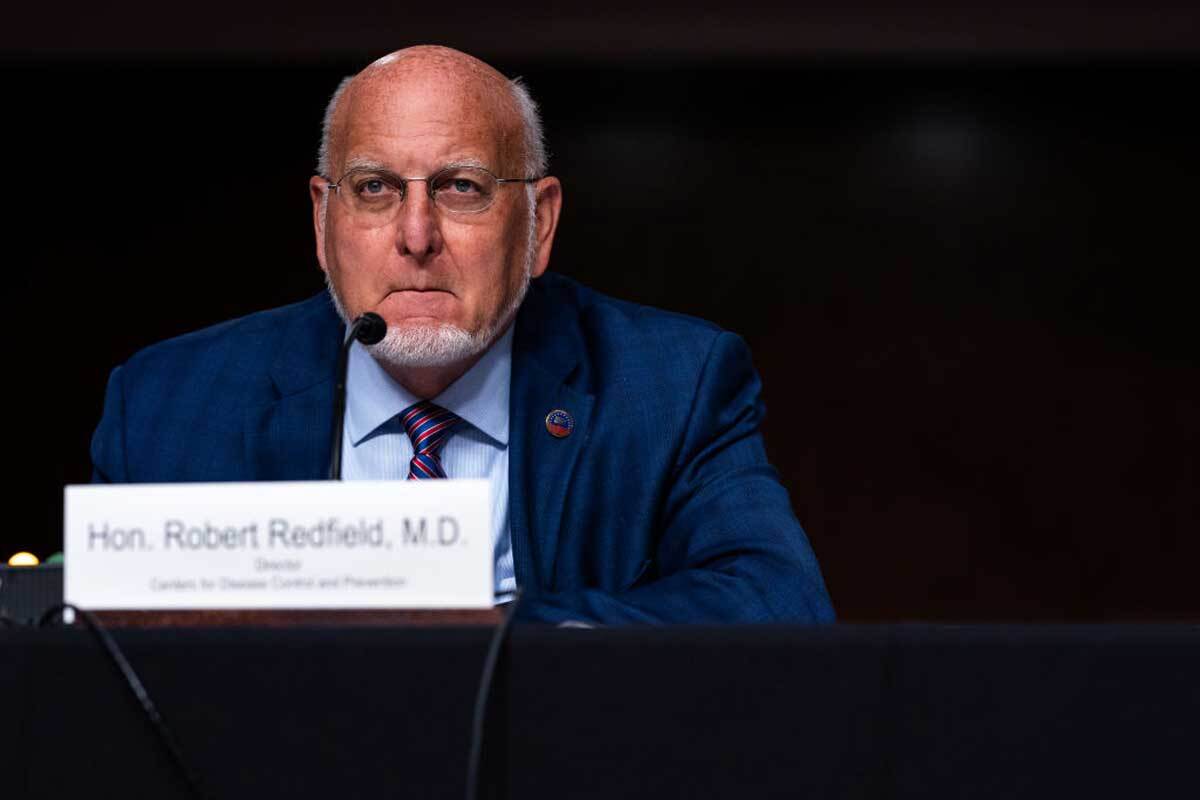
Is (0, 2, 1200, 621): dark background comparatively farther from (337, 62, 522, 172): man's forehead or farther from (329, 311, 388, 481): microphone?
(329, 311, 388, 481): microphone

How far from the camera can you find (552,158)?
481 cm

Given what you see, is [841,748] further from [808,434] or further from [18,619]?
[808,434]

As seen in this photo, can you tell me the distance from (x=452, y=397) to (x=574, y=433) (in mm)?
166

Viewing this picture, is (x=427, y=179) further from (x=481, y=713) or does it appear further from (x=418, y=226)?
(x=481, y=713)

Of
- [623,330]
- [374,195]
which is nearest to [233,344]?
[374,195]

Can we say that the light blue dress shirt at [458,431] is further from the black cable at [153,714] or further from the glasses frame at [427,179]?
the black cable at [153,714]

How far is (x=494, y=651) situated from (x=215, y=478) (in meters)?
1.04

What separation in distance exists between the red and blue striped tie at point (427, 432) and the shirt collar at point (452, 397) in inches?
0.8

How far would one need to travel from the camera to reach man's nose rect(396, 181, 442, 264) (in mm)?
1666

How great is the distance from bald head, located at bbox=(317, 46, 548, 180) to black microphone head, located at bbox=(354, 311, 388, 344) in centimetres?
47

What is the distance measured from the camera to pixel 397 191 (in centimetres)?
171

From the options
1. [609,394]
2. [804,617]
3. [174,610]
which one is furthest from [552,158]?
[174,610]

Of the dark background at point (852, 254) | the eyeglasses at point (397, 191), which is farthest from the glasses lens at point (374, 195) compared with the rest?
the dark background at point (852, 254)

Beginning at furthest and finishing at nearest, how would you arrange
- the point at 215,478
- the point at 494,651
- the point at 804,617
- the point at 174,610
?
the point at 215,478 → the point at 804,617 → the point at 174,610 → the point at 494,651
